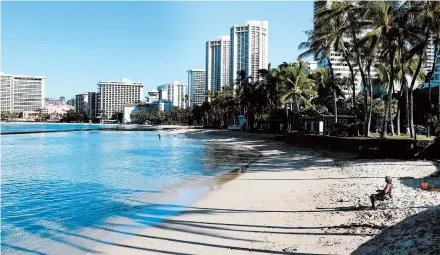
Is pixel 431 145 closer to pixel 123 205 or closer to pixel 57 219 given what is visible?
pixel 123 205

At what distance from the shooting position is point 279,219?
10789 mm

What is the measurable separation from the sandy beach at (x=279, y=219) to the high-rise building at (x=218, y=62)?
150 meters

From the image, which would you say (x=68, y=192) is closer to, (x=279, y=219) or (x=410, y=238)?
(x=279, y=219)

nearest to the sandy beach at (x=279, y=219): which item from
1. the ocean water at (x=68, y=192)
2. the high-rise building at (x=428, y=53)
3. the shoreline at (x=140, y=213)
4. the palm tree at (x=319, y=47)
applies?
the shoreline at (x=140, y=213)

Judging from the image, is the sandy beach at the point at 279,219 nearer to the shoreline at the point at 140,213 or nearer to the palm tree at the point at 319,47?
the shoreline at the point at 140,213

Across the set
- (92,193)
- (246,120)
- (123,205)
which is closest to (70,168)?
(92,193)

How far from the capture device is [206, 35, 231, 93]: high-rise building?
167000 mm

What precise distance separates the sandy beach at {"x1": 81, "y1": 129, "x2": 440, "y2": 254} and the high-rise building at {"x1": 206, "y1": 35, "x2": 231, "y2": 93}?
150 m

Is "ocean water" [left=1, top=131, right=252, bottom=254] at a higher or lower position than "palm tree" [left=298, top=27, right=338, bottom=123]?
lower

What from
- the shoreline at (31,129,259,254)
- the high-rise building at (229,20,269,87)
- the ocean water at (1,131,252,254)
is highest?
the high-rise building at (229,20,269,87)

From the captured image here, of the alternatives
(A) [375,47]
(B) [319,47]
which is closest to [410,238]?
(A) [375,47]

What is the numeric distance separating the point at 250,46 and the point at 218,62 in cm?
4351

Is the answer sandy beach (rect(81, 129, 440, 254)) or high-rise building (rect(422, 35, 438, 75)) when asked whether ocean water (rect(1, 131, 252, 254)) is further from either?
high-rise building (rect(422, 35, 438, 75))

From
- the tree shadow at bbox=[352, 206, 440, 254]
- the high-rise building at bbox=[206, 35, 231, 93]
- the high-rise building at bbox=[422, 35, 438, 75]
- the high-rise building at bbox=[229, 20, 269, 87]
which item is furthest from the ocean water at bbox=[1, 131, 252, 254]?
the high-rise building at bbox=[206, 35, 231, 93]
